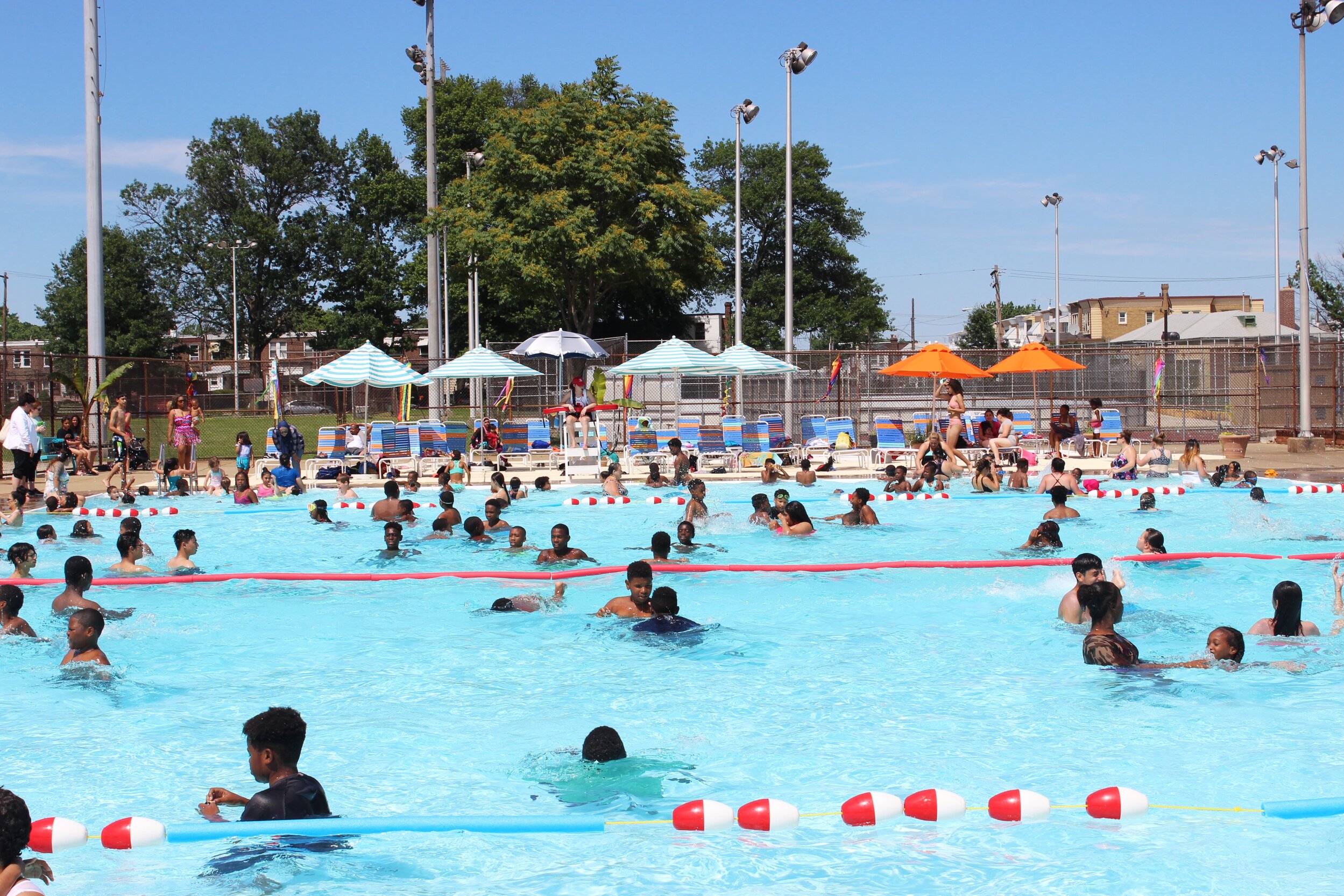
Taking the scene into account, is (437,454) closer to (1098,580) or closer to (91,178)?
(91,178)

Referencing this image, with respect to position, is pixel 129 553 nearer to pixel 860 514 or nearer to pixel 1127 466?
pixel 860 514

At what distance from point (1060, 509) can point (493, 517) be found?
753 cm

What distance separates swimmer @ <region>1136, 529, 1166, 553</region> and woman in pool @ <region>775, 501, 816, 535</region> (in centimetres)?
401

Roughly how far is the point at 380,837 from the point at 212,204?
67.7m

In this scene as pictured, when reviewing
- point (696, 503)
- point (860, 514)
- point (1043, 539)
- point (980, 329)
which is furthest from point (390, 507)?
point (980, 329)

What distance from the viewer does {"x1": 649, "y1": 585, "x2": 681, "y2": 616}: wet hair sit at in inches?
365

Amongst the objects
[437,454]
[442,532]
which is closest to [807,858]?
[442,532]

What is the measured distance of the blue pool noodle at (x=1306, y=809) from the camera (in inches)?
211

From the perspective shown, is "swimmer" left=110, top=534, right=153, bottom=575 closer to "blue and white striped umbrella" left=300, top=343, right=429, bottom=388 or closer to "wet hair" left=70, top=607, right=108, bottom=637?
"wet hair" left=70, top=607, right=108, bottom=637

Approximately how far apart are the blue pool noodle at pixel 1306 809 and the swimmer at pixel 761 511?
30.4 feet

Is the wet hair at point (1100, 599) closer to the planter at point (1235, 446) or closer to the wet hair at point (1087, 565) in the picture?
the wet hair at point (1087, 565)

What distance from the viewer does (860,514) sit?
15.1 metres

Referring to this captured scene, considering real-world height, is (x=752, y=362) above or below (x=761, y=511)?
above

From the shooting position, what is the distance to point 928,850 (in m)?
5.38
